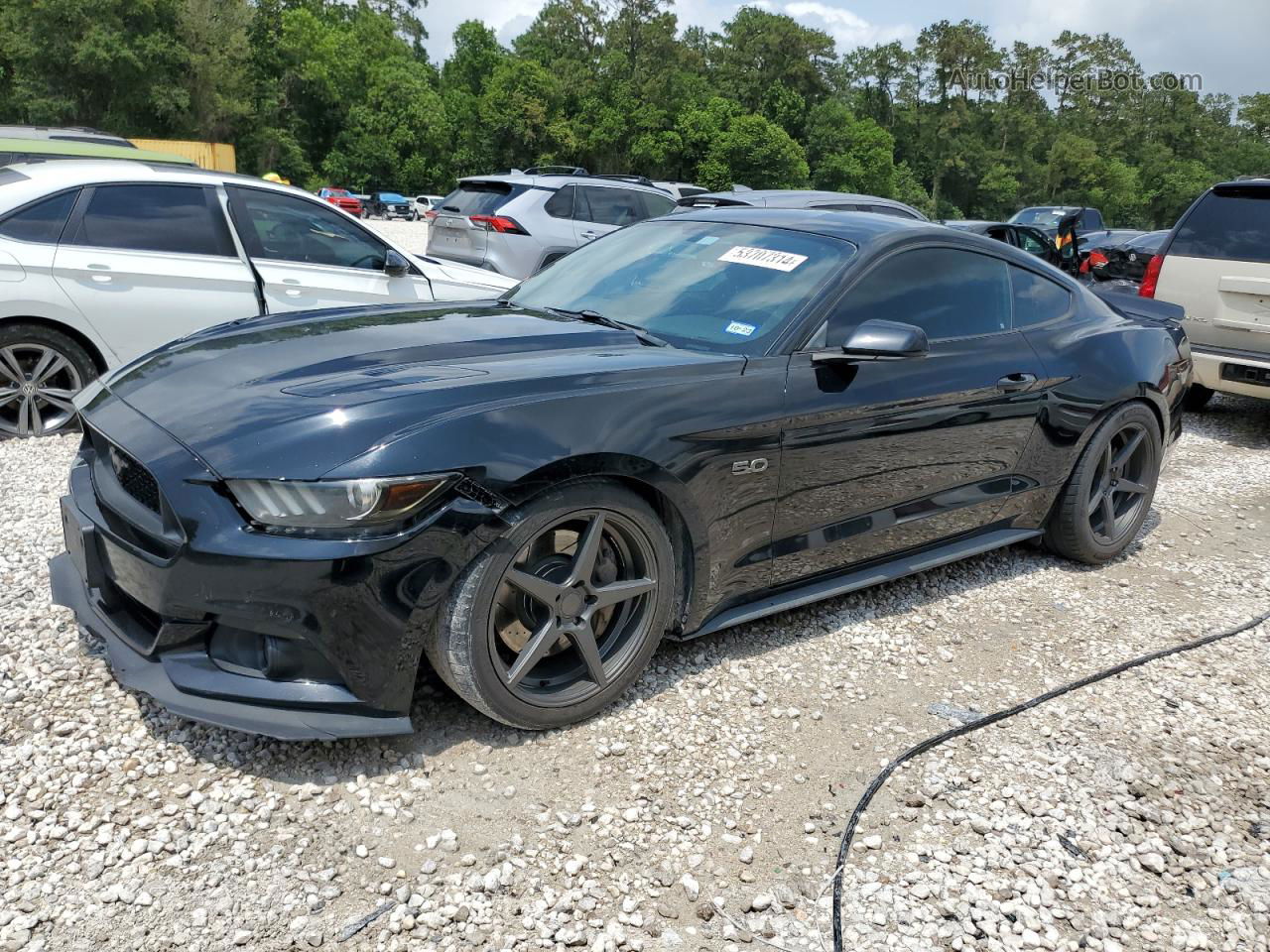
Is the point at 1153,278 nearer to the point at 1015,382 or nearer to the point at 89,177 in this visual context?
the point at 1015,382

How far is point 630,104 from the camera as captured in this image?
6456 cm

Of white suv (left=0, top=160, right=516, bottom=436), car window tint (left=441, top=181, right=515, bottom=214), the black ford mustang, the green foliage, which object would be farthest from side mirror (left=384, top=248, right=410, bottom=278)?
the green foliage

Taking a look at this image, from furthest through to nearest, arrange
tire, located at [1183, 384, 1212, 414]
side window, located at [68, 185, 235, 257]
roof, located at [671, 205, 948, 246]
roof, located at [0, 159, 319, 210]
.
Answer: tire, located at [1183, 384, 1212, 414], side window, located at [68, 185, 235, 257], roof, located at [0, 159, 319, 210], roof, located at [671, 205, 948, 246]

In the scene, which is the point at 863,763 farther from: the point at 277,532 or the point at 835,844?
the point at 277,532

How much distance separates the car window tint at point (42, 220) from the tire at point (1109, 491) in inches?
222

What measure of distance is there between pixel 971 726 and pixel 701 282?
1.85 m

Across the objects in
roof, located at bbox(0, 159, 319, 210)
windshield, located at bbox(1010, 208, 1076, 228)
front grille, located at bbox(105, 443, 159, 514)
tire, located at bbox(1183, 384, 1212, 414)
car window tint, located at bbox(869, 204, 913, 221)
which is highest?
windshield, located at bbox(1010, 208, 1076, 228)

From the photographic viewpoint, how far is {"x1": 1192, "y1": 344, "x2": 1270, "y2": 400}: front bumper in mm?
7430

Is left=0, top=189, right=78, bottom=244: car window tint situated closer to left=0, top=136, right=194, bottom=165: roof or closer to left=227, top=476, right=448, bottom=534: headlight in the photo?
left=0, top=136, right=194, bottom=165: roof

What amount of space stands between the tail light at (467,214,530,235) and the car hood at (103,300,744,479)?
7887mm

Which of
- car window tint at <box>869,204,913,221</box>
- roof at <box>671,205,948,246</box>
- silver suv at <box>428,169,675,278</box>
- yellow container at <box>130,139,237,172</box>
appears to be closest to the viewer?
roof at <box>671,205,948,246</box>

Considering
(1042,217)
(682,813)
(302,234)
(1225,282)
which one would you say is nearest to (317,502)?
(682,813)

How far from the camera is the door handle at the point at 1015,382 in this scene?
414 cm

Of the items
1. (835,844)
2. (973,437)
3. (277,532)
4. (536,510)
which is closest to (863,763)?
(835,844)
